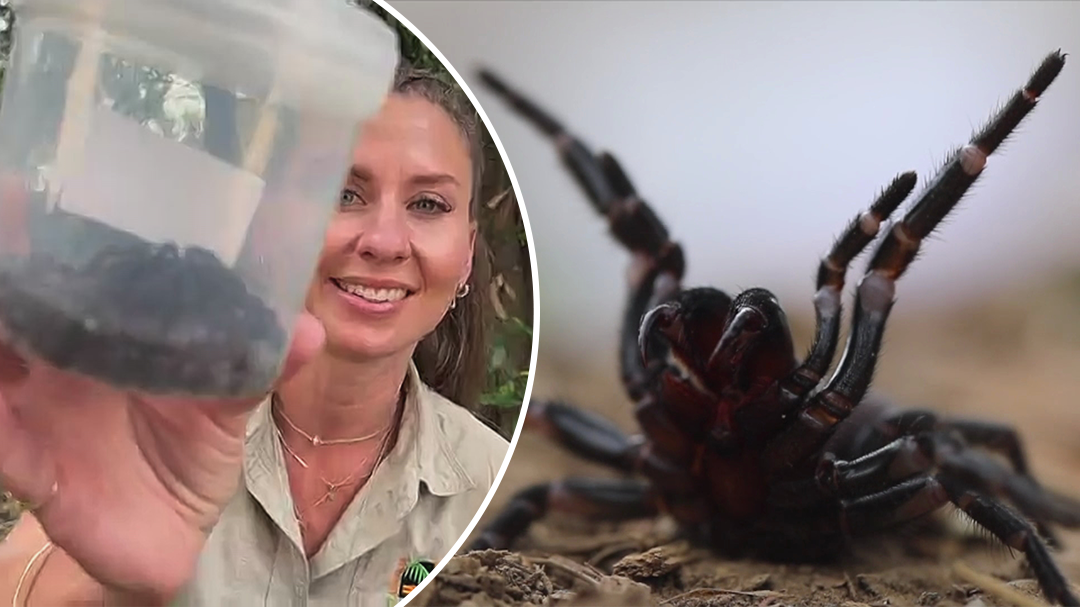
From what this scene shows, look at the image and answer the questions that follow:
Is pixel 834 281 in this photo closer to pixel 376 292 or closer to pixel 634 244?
pixel 634 244

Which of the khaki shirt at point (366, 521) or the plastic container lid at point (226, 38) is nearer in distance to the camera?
the plastic container lid at point (226, 38)

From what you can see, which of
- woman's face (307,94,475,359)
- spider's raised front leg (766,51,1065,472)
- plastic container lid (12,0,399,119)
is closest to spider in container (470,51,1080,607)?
spider's raised front leg (766,51,1065,472)

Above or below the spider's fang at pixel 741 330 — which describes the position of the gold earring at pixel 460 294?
below

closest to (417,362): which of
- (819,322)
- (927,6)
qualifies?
(819,322)

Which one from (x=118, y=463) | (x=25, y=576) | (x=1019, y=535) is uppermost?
(x=1019, y=535)

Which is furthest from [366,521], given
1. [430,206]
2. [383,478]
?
[430,206]

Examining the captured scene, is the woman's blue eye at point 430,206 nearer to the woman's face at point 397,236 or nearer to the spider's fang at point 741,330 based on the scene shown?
the woman's face at point 397,236

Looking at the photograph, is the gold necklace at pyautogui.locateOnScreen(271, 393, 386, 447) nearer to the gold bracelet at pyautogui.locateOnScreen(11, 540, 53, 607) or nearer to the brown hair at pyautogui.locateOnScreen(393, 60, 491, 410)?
the brown hair at pyautogui.locateOnScreen(393, 60, 491, 410)

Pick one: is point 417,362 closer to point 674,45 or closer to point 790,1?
point 674,45

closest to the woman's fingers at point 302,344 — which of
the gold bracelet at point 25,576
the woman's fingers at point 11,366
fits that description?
the woman's fingers at point 11,366
